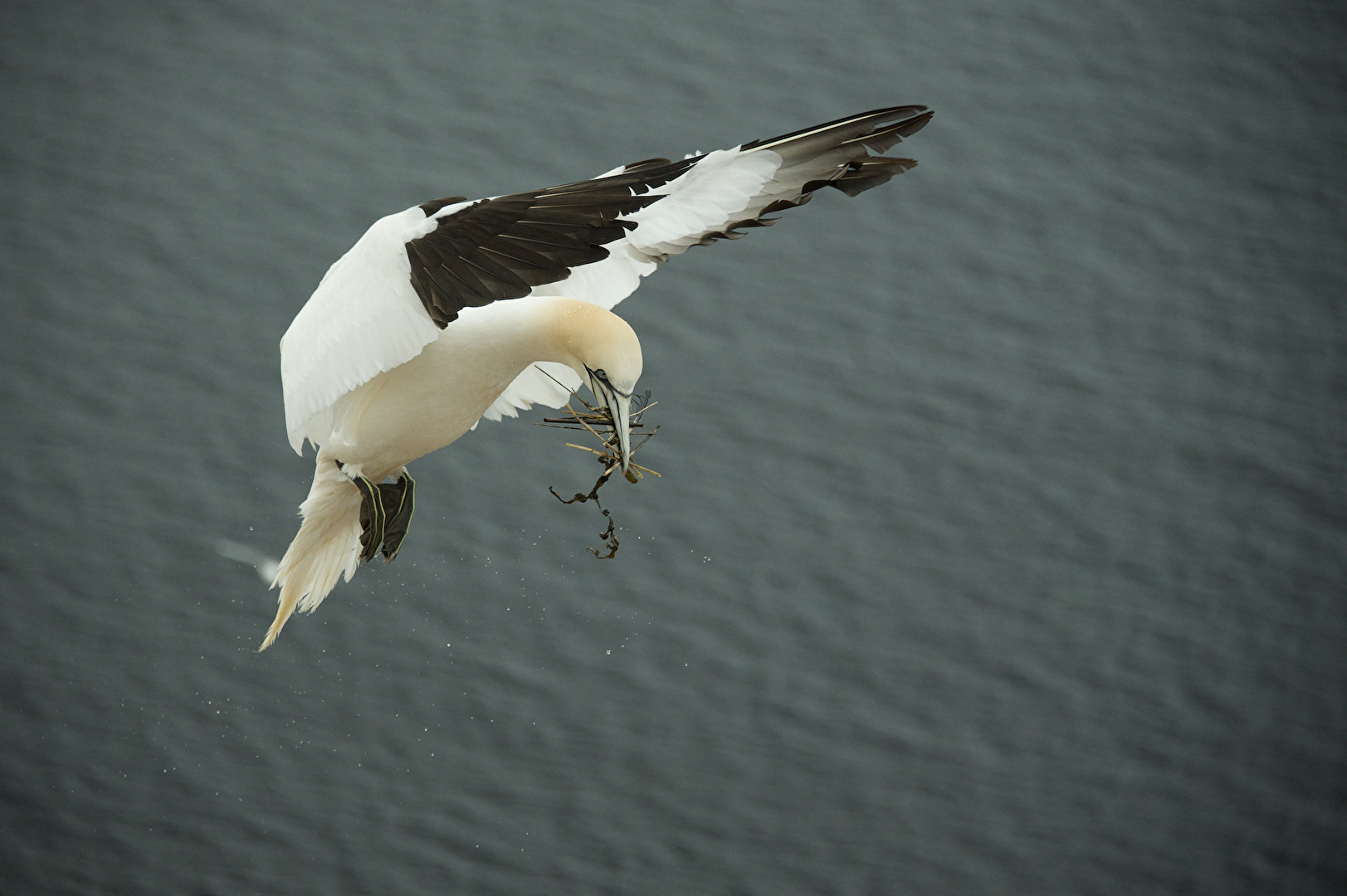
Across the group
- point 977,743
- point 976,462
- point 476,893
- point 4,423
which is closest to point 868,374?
point 976,462

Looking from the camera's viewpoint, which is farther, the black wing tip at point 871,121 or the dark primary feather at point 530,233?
the black wing tip at point 871,121

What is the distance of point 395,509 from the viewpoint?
2053 millimetres

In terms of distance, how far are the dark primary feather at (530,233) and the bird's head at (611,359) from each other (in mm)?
122

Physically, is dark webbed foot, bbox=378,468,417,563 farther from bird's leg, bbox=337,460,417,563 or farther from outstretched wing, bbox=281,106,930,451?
outstretched wing, bbox=281,106,930,451

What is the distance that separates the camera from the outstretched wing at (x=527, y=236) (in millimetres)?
1453

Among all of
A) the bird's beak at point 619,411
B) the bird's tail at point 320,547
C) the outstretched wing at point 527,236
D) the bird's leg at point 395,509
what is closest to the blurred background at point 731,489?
the bird's tail at point 320,547

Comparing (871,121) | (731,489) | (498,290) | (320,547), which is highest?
(871,121)

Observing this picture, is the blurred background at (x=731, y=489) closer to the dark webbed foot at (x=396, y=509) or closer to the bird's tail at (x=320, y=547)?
the bird's tail at (x=320, y=547)

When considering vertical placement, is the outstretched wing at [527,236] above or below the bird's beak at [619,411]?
above

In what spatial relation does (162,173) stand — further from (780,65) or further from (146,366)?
(780,65)

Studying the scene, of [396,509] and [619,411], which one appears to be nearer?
[619,411]

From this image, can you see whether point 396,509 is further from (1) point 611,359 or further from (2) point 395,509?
(1) point 611,359

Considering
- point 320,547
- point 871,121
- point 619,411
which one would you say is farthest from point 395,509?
point 871,121

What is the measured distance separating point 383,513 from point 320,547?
204 millimetres
